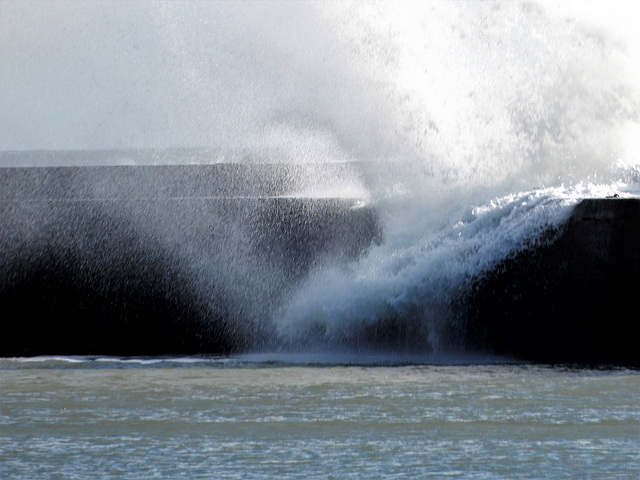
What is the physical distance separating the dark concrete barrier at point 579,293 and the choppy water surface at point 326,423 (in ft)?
3.16

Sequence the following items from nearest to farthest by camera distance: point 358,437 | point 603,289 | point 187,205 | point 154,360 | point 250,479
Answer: point 250,479, point 358,437, point 603,289, point 154,360, point 187,205

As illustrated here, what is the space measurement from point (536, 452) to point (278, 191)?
1671 centimetres

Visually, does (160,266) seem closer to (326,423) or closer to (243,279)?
(243,279)

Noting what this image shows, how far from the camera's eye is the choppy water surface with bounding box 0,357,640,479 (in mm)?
6668

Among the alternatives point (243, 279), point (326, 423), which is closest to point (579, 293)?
point (243, 279)

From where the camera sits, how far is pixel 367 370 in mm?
10781

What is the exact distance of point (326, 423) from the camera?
309 inches

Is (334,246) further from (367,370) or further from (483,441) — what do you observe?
Result: (483,441)

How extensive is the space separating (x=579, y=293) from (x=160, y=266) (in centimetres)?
525

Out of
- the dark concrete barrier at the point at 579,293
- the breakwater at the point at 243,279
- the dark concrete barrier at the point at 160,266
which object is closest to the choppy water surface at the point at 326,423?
the dark concrete barrier at the point at 579,293

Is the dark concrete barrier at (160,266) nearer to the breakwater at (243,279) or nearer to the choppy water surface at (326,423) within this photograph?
the breakwater at (243,279)

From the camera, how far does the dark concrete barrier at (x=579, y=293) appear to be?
11773 millimetres

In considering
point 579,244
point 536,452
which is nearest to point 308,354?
point 579,244

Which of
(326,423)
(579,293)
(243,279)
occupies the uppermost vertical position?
(243,279)
